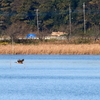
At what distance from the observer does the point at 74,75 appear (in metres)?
27.2

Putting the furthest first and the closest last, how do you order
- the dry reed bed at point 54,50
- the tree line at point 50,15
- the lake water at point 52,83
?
the tree line at point 50,15, the dry reed bed at point 54,50, the lake water at point 52,83

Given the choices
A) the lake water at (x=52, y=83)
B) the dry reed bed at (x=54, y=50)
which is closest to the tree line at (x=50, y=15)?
the dry reed bed at (x=54, y=50)

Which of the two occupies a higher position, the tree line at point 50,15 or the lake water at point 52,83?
the tree line at point 50,15

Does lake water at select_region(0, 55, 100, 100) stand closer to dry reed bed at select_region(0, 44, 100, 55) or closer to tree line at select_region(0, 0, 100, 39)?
dry reed bed at select_region(0, 44, 100, 55)

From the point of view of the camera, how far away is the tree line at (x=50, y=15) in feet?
237

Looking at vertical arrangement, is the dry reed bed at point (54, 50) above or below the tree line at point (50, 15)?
below

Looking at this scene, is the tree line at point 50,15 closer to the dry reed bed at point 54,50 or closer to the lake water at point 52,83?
the dry reed bed at point 54,50

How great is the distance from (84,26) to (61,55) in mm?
26600

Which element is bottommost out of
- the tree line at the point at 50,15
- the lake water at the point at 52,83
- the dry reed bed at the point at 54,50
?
the lake water at the point at 52,83

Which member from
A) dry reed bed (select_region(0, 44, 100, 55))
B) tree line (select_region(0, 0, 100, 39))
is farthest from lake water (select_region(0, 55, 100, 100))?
tree line (select_region(0, 0, 100, 39))

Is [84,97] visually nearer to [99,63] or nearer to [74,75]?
[74,75]

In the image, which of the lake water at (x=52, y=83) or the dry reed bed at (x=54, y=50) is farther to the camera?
the dry reed bed at (x=54, y=50)

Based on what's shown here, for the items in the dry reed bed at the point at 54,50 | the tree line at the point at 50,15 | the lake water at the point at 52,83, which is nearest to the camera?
the lake water at the point at 52,83

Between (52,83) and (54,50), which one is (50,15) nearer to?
(54,50)
